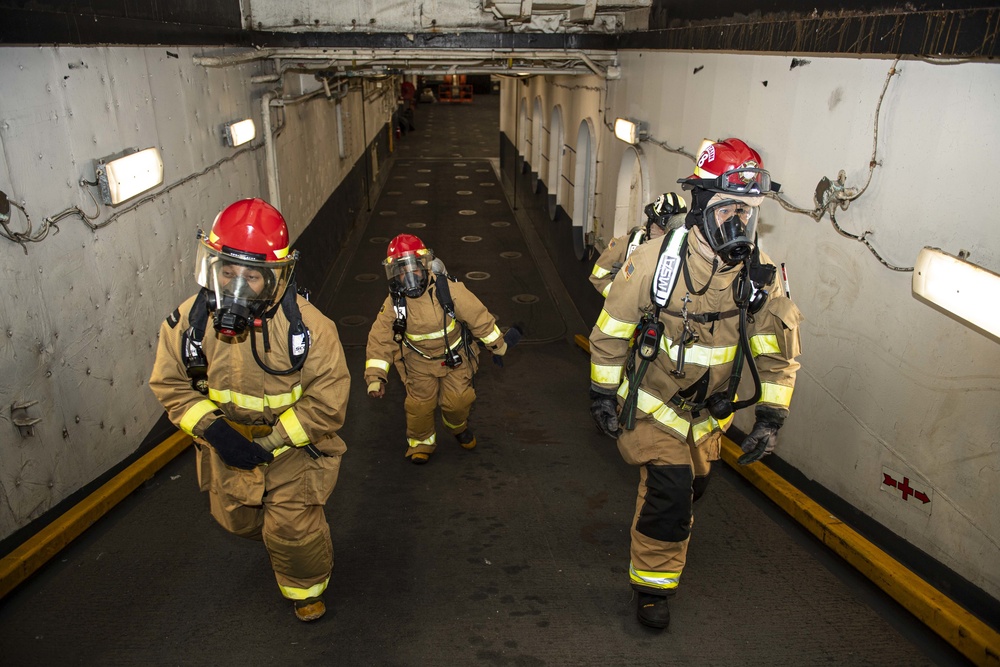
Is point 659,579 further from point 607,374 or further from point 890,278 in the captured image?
point 890,278

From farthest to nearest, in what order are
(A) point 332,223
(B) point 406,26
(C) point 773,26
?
1. (A) point 332,223
2. (B) point 406,26
3. (C) point 773,26

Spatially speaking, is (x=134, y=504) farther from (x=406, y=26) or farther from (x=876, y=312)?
(x=406, y=26)

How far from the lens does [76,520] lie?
13.2 feet

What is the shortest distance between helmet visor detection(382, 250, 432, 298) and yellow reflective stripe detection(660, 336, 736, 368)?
2.05 m

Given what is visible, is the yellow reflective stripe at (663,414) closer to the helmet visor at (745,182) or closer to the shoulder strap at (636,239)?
the helmet visor at (745,182)

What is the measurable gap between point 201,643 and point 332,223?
926 centimetres

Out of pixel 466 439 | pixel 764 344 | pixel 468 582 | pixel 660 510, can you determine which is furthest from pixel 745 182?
pixel 466 439

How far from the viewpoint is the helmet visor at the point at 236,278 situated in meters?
2.97

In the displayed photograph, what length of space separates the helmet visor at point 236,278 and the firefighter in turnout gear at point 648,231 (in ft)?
8.34

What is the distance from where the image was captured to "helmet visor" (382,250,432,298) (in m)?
4.92

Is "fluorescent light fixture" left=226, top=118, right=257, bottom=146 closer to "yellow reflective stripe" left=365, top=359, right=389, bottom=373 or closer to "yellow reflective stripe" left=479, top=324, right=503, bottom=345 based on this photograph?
"yellow reflective stripe" left=365, top=359, right=389, bottom=373

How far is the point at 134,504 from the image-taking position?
15.0ft

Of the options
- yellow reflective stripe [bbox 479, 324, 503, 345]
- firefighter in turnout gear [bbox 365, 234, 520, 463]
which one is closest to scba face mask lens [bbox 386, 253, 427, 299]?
firefighter in turnout gear [bbox 365, 234, 520, 463]

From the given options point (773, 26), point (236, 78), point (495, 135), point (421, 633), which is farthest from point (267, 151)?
point (495, 135)
